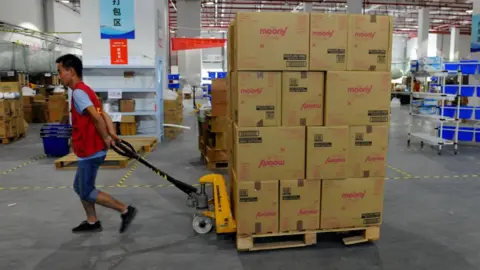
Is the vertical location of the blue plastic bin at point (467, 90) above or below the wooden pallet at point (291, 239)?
above

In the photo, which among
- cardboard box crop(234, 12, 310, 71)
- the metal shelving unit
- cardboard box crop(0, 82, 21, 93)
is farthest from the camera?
cardboard box crop(0, 82, 21, 93)

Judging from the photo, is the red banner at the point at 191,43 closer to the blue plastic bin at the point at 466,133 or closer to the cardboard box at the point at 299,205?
the blue plastic bin at the point at 466,133

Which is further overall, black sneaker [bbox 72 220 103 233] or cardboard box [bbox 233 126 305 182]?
black sneaker [bbox 72 220 103 233]

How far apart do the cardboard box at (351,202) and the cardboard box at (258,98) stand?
0.80 m

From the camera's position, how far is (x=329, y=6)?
84.1ft

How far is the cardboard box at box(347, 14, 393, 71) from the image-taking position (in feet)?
11.9

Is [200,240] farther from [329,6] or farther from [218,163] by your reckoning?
[329,6]

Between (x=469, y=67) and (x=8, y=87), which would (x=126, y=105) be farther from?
(x=469, y=67)

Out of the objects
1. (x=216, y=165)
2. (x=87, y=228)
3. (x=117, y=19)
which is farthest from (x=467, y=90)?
(x=87, y=228)

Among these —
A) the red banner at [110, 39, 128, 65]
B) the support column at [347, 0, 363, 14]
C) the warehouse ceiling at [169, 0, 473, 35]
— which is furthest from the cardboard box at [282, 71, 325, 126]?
the warehouse ceiling at [169, 0, 473, 35]

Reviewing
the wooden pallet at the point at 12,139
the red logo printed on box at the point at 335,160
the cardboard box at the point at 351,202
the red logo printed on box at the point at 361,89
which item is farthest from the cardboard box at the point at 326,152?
the wooden pallet at the point at 12,139

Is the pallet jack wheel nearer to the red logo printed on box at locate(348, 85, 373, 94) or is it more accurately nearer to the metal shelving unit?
the red logo printed on box at locate(348, 85, 373, 94)

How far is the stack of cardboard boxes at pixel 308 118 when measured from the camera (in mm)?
3512

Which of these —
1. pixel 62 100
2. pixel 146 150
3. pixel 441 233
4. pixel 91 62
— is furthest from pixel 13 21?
pixel 441 233
